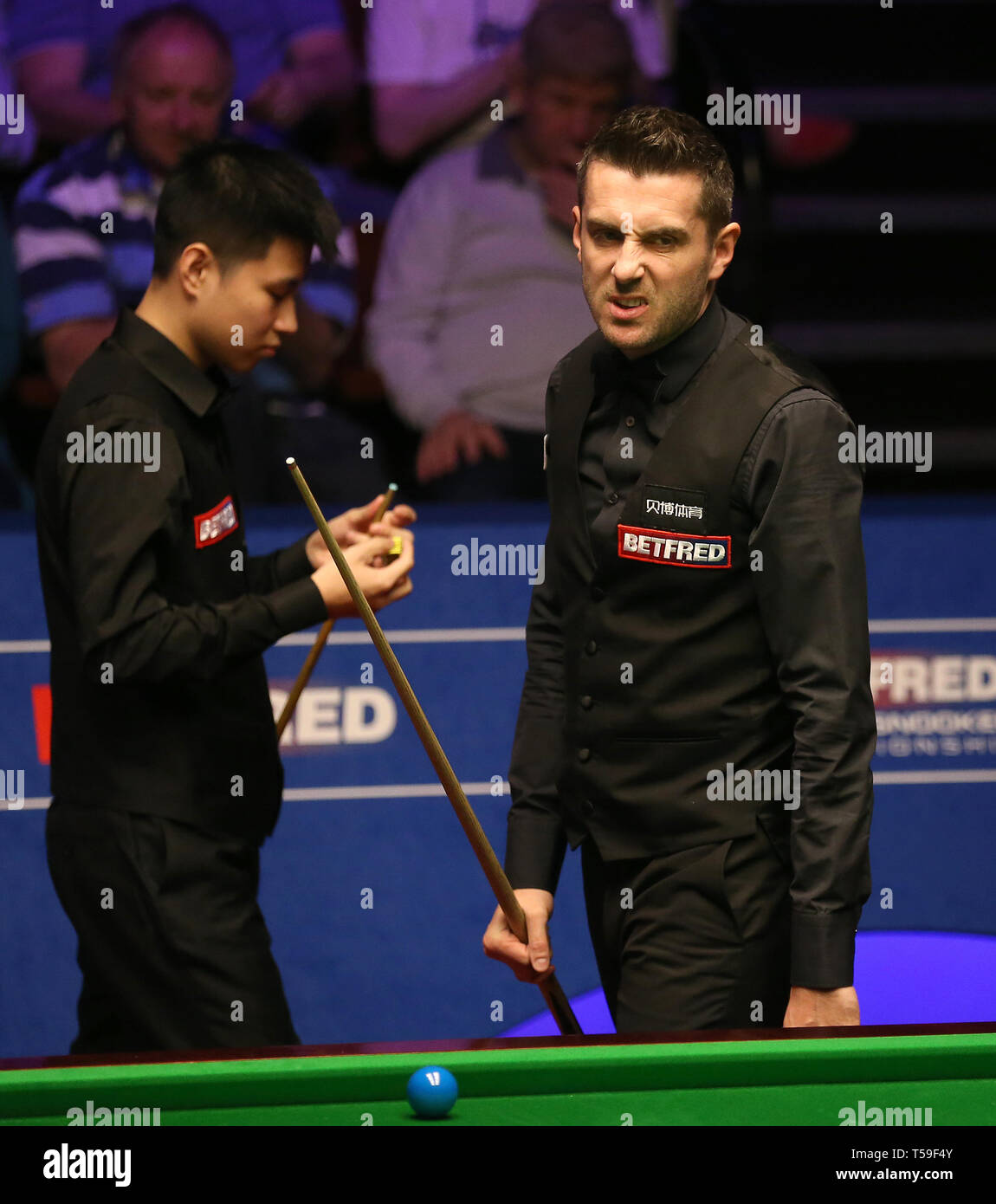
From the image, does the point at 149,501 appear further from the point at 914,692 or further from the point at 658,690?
the point at 914,692

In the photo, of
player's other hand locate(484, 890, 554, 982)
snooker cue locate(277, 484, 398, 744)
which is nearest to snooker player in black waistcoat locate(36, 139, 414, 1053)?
snooker cue locate(277, 484, 398, 744)

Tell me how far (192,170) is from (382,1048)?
1.47 meters

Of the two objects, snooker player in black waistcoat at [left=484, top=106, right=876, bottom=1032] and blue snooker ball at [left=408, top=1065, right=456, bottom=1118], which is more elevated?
snooker player in black waistcoat at [left=484, top=106, right=876, bottom=1032]

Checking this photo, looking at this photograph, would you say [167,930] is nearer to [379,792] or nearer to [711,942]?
[711,942]

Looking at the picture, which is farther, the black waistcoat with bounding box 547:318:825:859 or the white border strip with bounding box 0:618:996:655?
the white border strip with bounding box 0:618:996:655

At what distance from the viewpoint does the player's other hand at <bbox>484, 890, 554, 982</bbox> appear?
7.18ft

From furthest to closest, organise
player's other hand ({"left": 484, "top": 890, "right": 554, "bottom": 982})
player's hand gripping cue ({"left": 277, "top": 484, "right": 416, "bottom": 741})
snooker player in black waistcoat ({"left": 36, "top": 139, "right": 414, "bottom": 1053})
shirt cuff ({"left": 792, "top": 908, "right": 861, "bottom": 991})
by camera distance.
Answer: player's hand gripping cue ({"left": 277, "top": 484, "right": 416, "bottom": 741})
snooker player in black waistcoat ({"left": 36, "top": 139, "right": 414, "bottom": 1053})
player's other hand ({"left": 484, "top": 890, "right": 554, "bottom": 982})
shirt cuff ({"left": 792, "top": 908, "right": 861, "bottom": 991})

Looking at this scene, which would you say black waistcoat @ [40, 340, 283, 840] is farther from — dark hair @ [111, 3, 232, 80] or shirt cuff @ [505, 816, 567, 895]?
dark hair @ [111, 3, 232, 80]

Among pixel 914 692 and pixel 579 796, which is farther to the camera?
pixel 914 692

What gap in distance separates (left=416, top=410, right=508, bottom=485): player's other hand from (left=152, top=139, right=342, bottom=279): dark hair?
6.49 feet

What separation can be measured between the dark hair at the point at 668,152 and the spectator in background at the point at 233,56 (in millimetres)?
2698

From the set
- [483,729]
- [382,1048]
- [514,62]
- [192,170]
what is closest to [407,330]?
[514,62]

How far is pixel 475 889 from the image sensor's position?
3.86 meters

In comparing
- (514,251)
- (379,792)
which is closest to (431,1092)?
(379,792)
